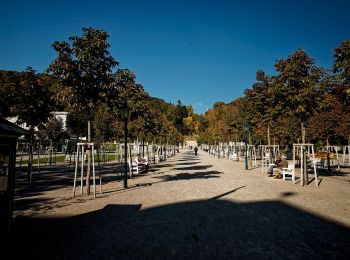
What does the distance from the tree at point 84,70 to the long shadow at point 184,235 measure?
3941 millimetres

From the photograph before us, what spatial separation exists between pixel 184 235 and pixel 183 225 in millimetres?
767

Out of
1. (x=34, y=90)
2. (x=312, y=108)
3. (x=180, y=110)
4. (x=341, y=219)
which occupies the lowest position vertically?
(x=341, y=219)

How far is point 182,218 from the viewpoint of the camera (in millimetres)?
7586

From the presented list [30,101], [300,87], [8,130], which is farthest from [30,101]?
[300,87]

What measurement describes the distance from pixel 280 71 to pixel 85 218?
11.9 metres

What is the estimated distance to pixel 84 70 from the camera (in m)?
10.7

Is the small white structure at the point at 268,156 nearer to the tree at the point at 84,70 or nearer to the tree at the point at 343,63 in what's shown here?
the tree at the point at 343,63

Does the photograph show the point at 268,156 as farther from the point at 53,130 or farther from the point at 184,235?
the point at 53,130

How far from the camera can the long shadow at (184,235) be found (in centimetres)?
511

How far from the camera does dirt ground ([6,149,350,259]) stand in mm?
5207

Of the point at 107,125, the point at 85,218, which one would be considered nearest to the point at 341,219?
the point at 85,218

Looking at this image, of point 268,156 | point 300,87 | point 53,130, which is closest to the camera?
point 300,87

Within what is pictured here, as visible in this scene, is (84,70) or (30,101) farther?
(30,101)

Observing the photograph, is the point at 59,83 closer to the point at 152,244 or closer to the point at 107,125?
the point at 152,244
